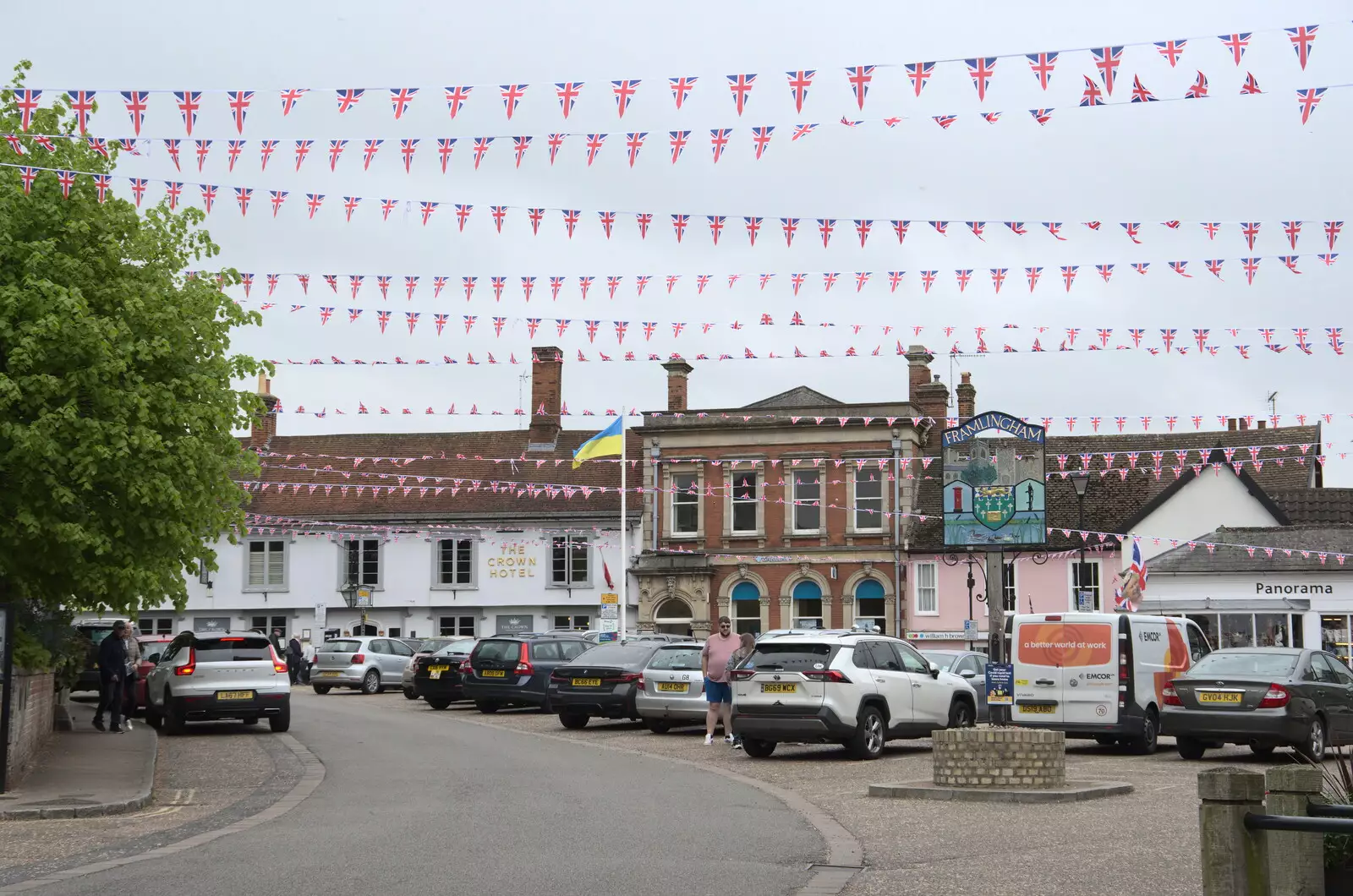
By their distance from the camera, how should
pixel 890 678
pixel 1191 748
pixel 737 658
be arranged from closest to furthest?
1. pixel 1191 748
2. pixel 890 678
3. pixel 737 658

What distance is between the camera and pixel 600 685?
26750 mm

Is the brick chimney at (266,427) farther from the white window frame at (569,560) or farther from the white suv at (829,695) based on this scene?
the white suv at (829,695)

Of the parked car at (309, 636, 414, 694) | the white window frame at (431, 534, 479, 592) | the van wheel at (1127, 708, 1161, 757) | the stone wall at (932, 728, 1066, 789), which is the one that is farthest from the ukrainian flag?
the stone wall at (932, 728, 1066, 789)

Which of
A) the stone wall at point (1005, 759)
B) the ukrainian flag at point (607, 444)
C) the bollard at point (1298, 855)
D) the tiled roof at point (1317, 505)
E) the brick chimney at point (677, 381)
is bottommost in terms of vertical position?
the stone wall at point (1005, 759)

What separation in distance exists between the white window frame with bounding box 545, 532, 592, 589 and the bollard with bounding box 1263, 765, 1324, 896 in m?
49.9

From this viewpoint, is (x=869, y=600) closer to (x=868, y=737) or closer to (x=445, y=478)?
(x=445, y=478)

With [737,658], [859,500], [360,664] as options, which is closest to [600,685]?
[737,658]

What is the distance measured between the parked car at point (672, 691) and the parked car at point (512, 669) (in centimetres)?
480

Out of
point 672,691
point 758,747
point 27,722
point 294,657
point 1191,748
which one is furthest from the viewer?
point 294,657

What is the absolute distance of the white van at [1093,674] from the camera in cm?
2177

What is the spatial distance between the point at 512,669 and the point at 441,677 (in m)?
3.13

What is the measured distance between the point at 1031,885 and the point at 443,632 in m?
49.1

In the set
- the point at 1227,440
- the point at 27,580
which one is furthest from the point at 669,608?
the point at 27,580

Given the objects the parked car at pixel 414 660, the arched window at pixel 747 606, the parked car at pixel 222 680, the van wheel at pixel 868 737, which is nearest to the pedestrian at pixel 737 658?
the van wheel at pixel 868 737
